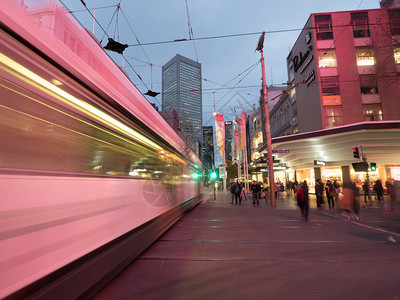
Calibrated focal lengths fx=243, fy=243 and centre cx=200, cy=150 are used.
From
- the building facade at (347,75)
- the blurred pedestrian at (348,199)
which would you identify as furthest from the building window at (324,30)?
the blurred pedestrian at (348,199)

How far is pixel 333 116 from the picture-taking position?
2523 centimetres

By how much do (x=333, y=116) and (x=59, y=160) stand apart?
91.0 feet

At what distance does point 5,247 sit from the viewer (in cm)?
173

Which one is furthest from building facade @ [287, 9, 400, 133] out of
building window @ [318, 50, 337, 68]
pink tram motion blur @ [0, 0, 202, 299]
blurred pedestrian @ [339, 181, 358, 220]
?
pink tram motion blur @ [0, 0, 202, 299]

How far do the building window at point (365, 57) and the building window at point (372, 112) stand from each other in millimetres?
4471

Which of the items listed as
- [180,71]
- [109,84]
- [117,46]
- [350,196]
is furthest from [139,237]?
A: [180,71]

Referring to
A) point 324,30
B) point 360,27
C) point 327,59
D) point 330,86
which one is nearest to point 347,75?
point 330,86

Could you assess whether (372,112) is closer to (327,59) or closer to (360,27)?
(327,59)

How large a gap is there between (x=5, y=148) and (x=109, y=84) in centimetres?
183

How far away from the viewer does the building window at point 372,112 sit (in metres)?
24.7

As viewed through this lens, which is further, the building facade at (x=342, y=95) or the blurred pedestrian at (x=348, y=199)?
the building facade at (x=342, y=95)

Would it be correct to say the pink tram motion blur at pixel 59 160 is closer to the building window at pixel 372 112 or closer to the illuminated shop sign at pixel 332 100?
the illuminated shop sign at pixel 332 100

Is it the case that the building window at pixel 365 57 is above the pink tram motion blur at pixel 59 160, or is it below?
above

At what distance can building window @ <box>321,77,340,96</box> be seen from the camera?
25.3m
